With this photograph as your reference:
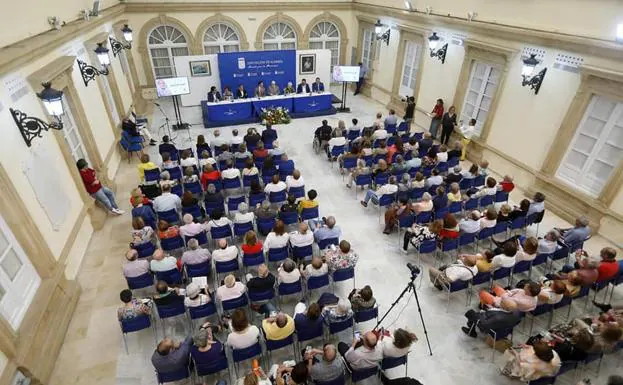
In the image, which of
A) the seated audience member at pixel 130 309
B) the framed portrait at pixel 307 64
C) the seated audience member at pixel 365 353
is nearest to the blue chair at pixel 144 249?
the seated audience member at pixel 130 309

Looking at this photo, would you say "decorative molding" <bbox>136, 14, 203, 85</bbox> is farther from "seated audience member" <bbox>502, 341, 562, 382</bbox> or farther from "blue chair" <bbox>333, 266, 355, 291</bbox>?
"seated audience member" <bbox>502, 341, 562, 382</bbox>

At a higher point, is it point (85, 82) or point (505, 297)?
point (85, 82)

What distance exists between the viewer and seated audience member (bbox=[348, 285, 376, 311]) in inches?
203

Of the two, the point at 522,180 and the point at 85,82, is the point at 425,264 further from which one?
the point at 85,82

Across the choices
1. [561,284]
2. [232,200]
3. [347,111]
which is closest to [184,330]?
[232,200]

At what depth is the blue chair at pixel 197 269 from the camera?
6.09 m

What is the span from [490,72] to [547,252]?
6321mm

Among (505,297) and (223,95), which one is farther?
(223,95)

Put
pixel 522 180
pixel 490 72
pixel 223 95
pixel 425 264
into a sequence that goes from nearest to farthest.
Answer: pixel 425 264 < pixel 522 180 < pixel 490 72 < pixel 223 95

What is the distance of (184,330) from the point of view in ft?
19.1

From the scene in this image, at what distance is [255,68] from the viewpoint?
50.1ft

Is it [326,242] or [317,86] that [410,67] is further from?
[326,242]

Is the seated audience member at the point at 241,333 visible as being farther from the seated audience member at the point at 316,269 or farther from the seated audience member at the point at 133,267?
the seated audience member at the point at 133,267

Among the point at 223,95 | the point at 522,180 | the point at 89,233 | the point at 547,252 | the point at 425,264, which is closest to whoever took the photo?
the point at 547,252
